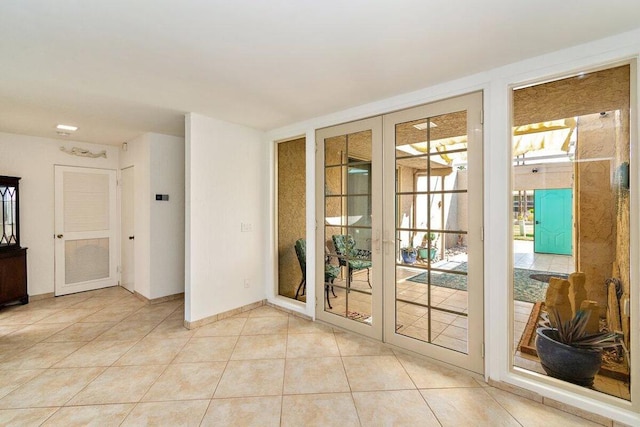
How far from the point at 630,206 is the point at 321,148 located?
8.72 ft

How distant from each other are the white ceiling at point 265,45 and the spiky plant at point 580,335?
1935mm

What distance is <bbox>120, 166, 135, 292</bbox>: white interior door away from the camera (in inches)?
184

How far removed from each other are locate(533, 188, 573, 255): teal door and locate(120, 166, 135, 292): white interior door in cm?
525

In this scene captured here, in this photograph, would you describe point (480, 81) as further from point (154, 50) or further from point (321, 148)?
point (154, 50)

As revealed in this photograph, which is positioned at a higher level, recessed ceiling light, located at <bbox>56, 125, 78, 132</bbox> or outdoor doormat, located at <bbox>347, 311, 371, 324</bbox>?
recessed ceiling light, located at <bbox>56, 125, 78, 132</bbox>

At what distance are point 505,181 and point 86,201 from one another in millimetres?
5826

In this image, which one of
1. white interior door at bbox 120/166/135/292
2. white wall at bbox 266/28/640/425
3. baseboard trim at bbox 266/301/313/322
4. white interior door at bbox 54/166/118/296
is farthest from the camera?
white interior door at bbox 120/166/135/292

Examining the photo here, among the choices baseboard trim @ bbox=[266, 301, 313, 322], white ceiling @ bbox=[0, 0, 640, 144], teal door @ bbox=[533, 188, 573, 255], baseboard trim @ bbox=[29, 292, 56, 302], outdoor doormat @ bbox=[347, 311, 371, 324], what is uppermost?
white ceiling @ bbox=[0, 0, 640, 144]

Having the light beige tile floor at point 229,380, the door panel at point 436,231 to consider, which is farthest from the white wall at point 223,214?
the door panel at point 436,231

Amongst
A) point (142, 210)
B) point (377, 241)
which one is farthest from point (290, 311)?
point (142, 210)

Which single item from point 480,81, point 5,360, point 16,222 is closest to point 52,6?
point 480,81

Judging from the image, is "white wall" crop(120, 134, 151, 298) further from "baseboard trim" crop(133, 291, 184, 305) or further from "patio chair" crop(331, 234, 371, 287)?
"patio chair" crop(331, 234, 371, 287)

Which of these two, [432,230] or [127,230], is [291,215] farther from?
[127,230]

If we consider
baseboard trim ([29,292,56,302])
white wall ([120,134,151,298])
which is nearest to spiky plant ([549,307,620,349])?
white wall ([120,134,151,298])
